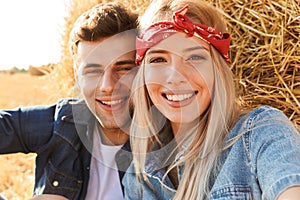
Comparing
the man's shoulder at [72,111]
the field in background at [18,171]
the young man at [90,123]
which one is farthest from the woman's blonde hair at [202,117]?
the field in background at [18,171]

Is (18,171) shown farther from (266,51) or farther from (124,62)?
(266,51)

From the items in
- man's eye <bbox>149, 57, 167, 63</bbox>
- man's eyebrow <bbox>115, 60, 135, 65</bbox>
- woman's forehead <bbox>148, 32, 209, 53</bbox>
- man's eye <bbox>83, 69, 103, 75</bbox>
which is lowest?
man's eye <bbox>83, 69, 103, 75</bbox>

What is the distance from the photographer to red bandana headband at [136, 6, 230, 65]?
1163 millimetres

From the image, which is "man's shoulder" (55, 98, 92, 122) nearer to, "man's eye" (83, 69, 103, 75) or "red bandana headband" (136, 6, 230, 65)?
"man's eye" (83, 69, 103, 75)

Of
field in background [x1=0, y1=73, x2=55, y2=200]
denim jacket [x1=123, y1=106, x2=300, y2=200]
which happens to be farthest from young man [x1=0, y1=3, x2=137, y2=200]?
field in background [x1=0, y1=73, x2=55, y2=200]

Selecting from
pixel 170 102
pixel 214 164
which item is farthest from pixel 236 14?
pixel 214 164

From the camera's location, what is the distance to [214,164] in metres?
1.14

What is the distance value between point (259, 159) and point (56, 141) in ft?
2.17

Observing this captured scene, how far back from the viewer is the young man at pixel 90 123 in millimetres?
1395

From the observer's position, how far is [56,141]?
1474mm

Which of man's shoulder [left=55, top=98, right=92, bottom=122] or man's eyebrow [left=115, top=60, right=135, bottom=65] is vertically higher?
man's eyebrow [left=115, top=60, right=135, bottom=65]

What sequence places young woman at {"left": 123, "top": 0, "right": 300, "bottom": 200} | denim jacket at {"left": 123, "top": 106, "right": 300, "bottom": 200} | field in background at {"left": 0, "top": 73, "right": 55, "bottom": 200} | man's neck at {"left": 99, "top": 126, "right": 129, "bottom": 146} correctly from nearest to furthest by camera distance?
1. denim jacket at {"left": 123, "top": 106, "right": 300, "bottom": 200}
2. young woman at {"left": 123, "top": 0, "right": 300, "bottom": 200}
3. man's neck at {"left": 99, "top": 126, "right": 129, "bottom": 146}
4. field in background at {"left": 0, "top": 73, "right": 55, "bottom": 200}

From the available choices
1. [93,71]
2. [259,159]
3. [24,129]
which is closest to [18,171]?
[24,129]

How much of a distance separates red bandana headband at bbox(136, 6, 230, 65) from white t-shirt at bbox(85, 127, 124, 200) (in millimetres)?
345
